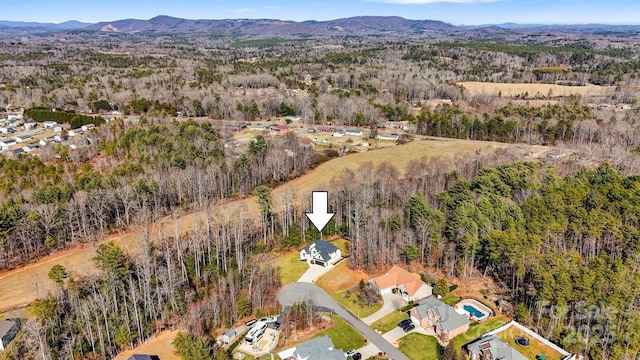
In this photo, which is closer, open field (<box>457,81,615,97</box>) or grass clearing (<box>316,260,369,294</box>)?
grass clearing (<box>316,260,369,294</box>)

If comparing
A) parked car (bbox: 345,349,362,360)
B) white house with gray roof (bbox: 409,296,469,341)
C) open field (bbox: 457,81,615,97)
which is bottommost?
parked car (bbox: 345,349,362,360)

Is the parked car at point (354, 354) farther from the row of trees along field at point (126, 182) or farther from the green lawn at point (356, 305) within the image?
the row of trees along field at point (126, 182)

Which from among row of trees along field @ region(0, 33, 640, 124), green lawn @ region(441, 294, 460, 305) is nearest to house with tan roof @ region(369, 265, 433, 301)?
green lawn @ region(441, 294, 460, 305)

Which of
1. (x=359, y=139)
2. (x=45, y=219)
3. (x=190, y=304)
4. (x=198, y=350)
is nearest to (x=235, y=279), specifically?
(x=190, y=304)

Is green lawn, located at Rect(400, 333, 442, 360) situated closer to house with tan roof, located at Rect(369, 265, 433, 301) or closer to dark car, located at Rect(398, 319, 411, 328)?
dark car, located at Rect(398, 319, 411, 328)

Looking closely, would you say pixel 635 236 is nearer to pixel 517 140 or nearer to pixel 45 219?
pixel 517 140
